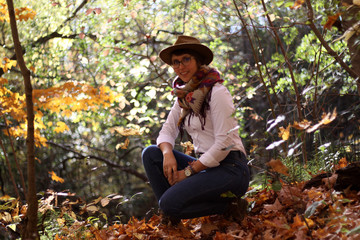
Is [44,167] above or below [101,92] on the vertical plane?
below

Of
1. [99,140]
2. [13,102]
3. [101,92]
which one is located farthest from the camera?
[99,140]

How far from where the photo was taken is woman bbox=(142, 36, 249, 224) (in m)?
2.58

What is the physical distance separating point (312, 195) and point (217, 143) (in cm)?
68

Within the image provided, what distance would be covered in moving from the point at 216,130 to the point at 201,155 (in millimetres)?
225

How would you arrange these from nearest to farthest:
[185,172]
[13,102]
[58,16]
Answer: [185,172]
[13,102]
[58,16]

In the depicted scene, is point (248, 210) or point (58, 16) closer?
point (248, 210)

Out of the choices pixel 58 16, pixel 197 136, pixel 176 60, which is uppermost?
pixel 58 16

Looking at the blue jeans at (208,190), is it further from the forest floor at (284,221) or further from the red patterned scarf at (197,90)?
the red patterned scarf at (197,90)

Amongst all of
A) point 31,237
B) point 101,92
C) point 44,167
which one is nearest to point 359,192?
point 31,237

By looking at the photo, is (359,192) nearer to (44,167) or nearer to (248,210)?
(248,210)

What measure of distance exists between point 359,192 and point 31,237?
188 cm

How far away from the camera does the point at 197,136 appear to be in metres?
2.85

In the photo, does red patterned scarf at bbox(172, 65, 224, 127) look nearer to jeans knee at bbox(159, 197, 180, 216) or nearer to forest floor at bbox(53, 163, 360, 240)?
jeans knee at bbox(159, 197, 180, 216)

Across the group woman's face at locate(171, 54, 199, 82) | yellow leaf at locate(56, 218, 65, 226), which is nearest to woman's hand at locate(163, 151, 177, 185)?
woman's face at locate(171, 54, 199, 82)
